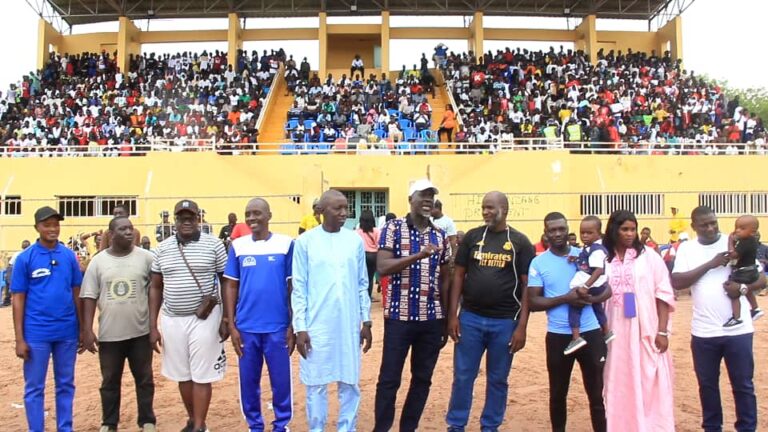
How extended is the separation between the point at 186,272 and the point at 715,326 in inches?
145

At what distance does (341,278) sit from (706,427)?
2752 mm

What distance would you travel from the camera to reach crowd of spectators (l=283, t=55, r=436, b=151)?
21.9 m

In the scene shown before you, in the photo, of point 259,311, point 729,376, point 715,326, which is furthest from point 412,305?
point 729,376

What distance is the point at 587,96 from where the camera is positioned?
25188 millimetres

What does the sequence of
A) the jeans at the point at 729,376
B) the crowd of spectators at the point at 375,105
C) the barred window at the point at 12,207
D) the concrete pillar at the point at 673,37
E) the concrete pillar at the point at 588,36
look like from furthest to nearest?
the concrete pillar at the point at 588,36, the concrete pillar at the point at 673,37, the crowd of spectators at the point at 375,105, the barred window at the point at 12,207, the jeans at the point at 729,376

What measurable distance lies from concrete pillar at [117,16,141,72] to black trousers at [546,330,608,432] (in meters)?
27.1

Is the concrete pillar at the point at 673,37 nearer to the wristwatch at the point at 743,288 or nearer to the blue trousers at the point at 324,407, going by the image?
the wristwatch at the point at 743,288

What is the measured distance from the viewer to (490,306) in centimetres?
506

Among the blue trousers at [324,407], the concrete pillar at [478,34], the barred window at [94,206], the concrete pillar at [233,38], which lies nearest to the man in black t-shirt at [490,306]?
the blue trousers at [324,407]

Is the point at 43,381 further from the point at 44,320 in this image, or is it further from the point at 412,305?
the point at 412,305

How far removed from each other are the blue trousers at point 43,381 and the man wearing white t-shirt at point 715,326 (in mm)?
4329

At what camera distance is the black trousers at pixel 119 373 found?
17.9 ft

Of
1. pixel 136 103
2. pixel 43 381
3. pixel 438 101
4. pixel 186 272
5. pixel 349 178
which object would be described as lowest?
pixel 43 381

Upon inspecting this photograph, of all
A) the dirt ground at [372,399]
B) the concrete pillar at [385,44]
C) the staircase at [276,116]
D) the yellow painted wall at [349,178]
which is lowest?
the dirt ground at [372,399]
